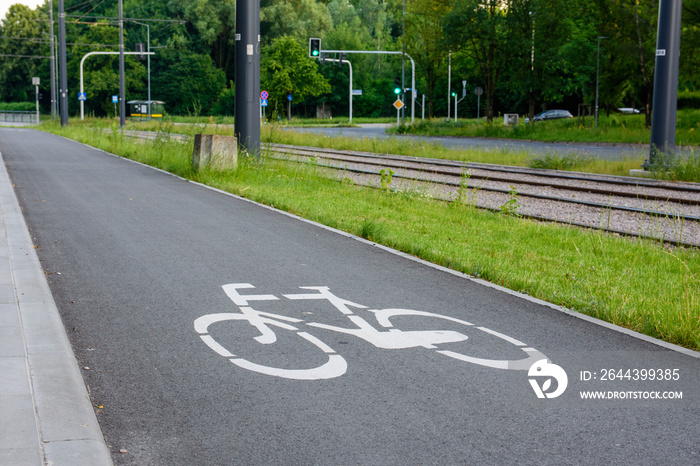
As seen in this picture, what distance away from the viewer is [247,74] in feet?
60.1

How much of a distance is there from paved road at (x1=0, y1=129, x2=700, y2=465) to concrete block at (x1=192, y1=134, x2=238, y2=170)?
7.76 m

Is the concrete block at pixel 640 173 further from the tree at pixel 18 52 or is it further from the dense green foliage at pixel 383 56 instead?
the tree at pixel 18 52

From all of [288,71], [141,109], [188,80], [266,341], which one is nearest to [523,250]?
[266,341]

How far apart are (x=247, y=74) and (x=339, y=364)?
46.6 feet

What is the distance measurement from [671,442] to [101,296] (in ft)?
15.4

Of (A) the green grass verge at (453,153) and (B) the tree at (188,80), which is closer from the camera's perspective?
(A) the green grass verge at (453,153)

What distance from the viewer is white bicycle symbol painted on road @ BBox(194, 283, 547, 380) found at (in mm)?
4949

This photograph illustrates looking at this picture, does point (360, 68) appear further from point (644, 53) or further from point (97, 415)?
point (97, 415)

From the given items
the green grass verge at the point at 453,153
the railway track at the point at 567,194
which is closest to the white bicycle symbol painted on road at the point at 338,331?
the railway track at the point at 567,194

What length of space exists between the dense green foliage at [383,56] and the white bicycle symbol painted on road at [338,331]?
111ft

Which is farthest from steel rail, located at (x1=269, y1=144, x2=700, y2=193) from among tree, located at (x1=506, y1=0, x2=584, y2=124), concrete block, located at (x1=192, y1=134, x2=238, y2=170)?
tree, located at (x1=506, y1=0, x2=584, y2=124)

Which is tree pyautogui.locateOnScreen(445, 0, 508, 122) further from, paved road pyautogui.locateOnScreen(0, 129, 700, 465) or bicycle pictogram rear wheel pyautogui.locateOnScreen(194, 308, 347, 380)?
bicycle pictogram rear wheel pyautogui.locateOnScreen(194, 308, 347, 380)

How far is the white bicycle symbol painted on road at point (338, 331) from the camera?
495 cm

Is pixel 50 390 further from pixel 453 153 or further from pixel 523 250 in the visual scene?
pixel 453 153
